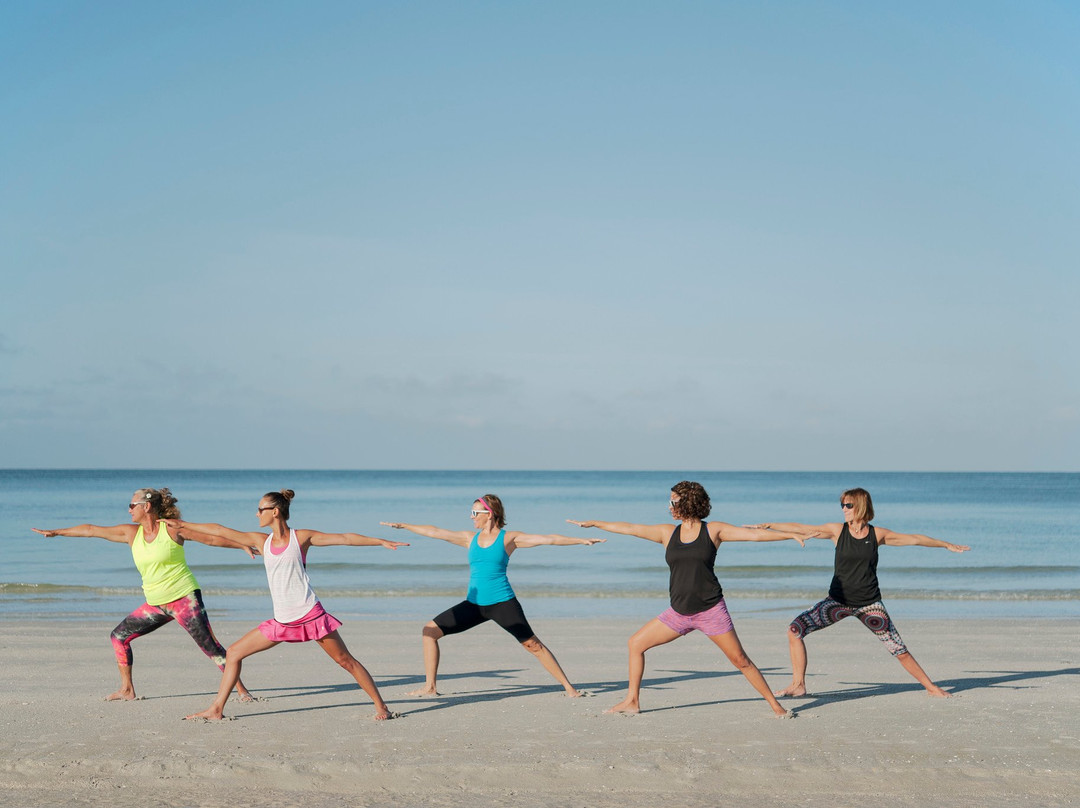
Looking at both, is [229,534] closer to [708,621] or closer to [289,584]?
[289,584]

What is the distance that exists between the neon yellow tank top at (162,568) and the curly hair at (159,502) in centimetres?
10

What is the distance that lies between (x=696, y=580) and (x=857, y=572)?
1.70 metres

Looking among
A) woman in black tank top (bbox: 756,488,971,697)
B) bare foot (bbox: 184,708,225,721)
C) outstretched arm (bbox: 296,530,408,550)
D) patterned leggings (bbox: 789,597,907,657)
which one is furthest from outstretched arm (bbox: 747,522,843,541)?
bare foot (bbox: 184,708,225,721)

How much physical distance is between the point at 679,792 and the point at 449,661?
→ 5.35 metres

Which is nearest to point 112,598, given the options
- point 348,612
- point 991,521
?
point 348,612

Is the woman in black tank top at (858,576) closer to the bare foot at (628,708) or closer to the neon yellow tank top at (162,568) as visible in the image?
the bare foot at (628,708)

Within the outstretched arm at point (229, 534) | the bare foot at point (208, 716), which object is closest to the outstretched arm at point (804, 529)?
the outstretched arm at point (229, 534)

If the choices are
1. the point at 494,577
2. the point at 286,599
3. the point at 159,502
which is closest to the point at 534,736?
the point at 494,577

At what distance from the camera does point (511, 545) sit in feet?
28.3

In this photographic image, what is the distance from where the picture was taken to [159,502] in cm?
848

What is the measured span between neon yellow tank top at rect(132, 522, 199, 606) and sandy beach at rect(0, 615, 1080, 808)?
973 mm

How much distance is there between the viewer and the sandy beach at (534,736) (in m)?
6.32

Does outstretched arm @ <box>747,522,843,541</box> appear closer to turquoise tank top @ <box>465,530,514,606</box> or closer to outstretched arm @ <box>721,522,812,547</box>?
outstretched arm @ <box>721,522,812,547</box>

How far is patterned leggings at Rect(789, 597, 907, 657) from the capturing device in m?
8.66
